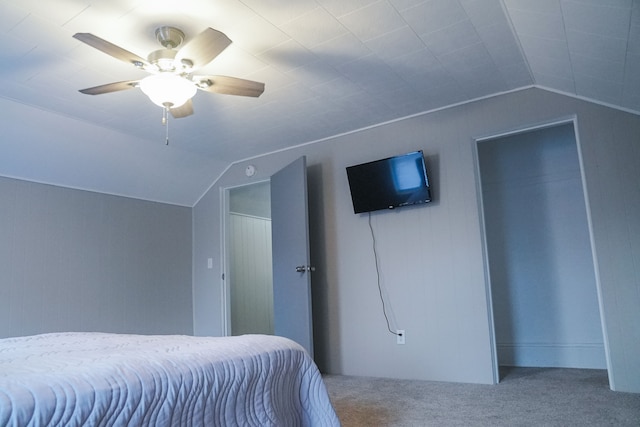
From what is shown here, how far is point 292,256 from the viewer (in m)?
3.96

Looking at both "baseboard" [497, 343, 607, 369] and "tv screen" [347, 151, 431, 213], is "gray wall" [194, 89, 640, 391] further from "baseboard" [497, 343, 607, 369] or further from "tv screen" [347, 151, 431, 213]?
"baseboard" [497, 343, 607, 369]

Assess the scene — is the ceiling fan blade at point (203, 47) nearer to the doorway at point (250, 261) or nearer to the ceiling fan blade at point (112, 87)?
the ceiling fan blade at point (112, 87)

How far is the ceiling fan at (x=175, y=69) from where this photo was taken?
2084 millimetres

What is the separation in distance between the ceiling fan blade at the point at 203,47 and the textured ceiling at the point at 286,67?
0.21 metres

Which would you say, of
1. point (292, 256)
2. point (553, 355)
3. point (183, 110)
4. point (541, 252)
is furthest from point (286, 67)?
point (553, 355)

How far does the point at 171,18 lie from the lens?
2.19 meters

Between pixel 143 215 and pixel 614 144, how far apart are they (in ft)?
13.7

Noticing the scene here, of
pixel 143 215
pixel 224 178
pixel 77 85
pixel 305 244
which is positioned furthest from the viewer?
pixel 224 178

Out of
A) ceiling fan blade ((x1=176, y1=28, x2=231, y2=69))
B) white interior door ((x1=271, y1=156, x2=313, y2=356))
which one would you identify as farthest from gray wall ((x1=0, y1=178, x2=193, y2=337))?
ceiling fan blade ((x1=176, y1=28, x2=231, y2=69))

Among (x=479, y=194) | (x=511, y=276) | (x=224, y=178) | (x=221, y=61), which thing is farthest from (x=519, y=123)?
(x=224, y=178)

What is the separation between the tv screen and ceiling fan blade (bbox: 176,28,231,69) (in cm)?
193

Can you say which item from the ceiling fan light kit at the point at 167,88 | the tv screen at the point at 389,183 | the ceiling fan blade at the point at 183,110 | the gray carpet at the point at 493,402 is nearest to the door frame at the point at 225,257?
the tv screen at the point at 389,183

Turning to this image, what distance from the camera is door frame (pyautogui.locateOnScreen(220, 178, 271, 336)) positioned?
466 cm

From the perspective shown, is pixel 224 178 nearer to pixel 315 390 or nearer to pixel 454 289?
pixel 454 289
